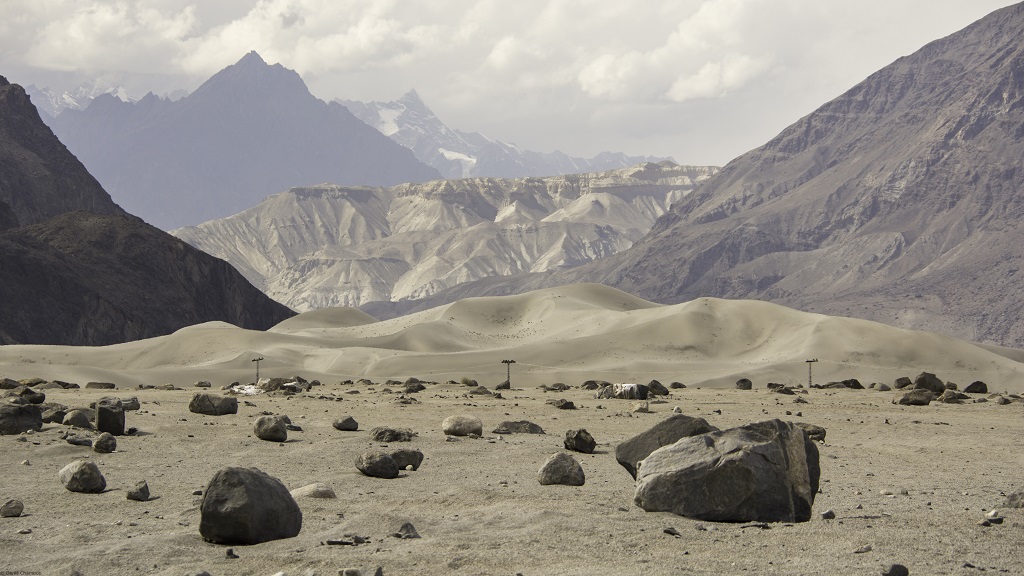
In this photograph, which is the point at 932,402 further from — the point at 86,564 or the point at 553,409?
the point at 86,564

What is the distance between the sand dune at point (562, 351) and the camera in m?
60.5

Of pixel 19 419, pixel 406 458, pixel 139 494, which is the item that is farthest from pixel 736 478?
pixel 19 419

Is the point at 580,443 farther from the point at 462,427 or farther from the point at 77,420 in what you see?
the point at 77,420

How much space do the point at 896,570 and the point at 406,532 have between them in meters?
4.53

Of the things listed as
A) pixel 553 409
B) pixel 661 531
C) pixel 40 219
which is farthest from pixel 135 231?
pixel 661 531

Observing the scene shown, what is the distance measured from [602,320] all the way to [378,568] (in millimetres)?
79066

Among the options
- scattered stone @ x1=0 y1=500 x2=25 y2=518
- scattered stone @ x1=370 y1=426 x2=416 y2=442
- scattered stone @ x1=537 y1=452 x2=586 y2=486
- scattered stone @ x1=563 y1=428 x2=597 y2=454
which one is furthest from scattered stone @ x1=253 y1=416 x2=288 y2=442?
scattered stone @ x1=0 y1=500 x2=25 y2=518

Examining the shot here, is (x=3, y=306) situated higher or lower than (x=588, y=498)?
higher

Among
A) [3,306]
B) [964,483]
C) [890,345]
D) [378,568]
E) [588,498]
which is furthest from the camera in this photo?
[3,306]

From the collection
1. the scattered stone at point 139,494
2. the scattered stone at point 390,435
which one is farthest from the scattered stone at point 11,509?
the scattered stone at point 390,435

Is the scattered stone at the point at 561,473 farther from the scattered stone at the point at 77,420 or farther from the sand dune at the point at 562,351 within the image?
the sand dune at the point at 562,351

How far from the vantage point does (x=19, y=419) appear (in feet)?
56.2

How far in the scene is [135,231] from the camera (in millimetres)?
121938

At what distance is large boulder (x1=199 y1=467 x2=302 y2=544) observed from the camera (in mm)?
10172
